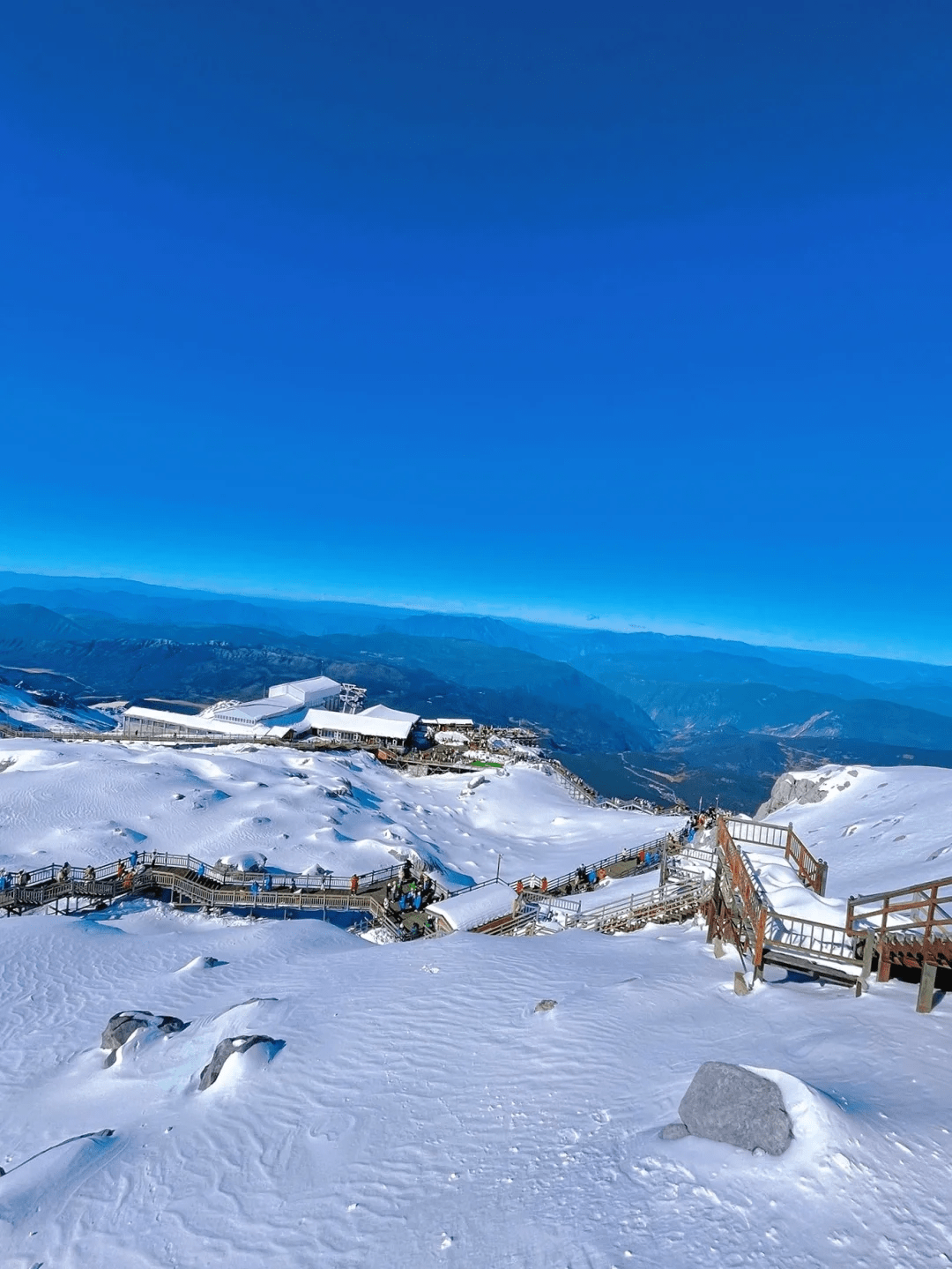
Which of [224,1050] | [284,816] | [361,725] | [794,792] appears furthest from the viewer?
[361,725]

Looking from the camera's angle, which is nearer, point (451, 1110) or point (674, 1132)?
point (674, 1132)

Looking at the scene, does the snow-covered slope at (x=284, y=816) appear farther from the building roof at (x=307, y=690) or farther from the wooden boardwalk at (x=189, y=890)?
the building roof at (x=307, y=690)

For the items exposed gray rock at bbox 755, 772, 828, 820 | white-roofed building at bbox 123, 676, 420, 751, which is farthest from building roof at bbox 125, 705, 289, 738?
exposed gray rock at bbox 755, 772, 828, 820

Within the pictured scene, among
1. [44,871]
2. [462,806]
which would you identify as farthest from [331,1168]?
[462,806]

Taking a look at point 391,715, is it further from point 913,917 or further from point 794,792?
point 913,917

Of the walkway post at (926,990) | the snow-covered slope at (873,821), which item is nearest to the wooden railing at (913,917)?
the walkway post at (926,990)

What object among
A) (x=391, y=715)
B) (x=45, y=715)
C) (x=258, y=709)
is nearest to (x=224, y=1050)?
(x=391, y=715)
